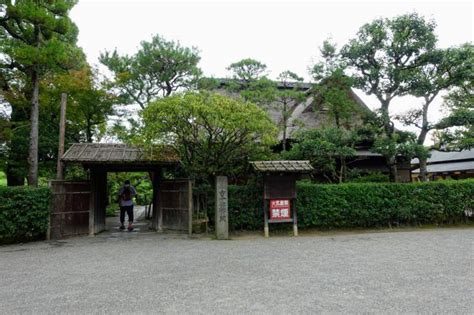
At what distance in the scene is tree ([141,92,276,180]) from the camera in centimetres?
957

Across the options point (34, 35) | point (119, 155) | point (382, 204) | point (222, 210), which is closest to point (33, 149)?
point (119, 155)

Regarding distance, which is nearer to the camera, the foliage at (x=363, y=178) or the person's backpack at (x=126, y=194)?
the person's backpack at (x=126, y=194)

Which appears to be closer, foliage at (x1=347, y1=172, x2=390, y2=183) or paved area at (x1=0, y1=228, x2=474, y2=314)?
paved area at (x1=0, y1=228, x2=474, y2=314)

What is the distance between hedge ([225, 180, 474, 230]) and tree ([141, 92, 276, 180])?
1215 millimetres

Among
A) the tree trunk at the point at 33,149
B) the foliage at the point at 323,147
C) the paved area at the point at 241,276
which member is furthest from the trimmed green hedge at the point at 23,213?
the foliage at the point at 323,147

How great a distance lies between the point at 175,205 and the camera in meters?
11.9

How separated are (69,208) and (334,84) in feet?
38.3

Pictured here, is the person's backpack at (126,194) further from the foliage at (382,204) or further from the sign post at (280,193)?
the foliage at (382,204)

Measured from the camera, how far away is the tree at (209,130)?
31.4ft

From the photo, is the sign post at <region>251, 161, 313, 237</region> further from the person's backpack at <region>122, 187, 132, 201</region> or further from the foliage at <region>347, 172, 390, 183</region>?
the person's backpack at <region>122, 187, 132, 201</region>

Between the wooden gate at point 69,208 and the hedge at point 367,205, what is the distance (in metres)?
5.30

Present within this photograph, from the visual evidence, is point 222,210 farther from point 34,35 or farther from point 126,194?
point 34,35

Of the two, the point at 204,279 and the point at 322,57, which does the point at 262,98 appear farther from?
the point at 204,279

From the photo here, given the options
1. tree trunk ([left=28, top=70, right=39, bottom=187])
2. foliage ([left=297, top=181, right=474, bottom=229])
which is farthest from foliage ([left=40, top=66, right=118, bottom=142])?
foliage ([left=297, top=181, right=474, bottom=229])
